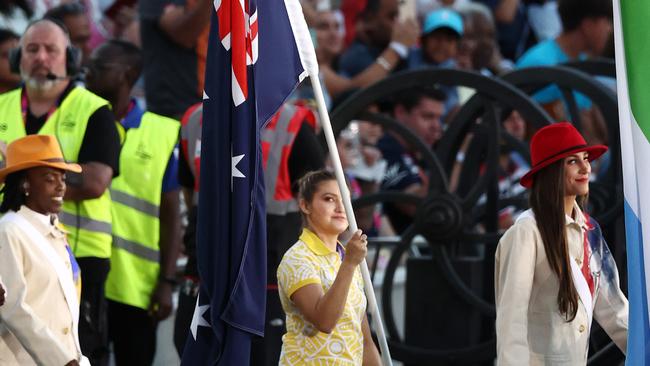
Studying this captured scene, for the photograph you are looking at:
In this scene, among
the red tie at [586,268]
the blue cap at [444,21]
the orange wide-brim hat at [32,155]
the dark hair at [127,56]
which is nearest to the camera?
the red tie at [586,268]

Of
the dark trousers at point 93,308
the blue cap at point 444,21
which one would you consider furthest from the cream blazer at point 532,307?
Answer: the blue cap at point 444,21

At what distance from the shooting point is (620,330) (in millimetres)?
5867

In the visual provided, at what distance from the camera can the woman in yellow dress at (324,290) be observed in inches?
214

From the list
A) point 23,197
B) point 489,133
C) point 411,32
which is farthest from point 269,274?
point 411,32

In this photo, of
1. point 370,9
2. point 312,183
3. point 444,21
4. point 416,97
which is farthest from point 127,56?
point 370,9

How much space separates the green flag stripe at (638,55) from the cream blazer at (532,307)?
56 cm

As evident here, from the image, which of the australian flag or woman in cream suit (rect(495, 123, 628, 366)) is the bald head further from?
woman in cream suit (rect(495, 123, 628, 366))

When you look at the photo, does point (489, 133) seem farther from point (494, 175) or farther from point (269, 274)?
point (269, 274)

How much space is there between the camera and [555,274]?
18.6 ft

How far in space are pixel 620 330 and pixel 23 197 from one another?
2.42m

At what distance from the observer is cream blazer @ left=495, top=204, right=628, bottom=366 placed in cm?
558

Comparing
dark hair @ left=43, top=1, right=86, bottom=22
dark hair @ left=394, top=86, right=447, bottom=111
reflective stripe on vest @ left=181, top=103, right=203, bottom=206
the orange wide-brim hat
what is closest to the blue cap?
dark hair @ left=394, top=86, right=447, bottom=111

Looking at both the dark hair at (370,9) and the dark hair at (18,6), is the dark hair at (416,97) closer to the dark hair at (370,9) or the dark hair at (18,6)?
the dark hair at (370,9)

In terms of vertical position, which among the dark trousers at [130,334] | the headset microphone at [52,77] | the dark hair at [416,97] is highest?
the dark hair at [416,97]
